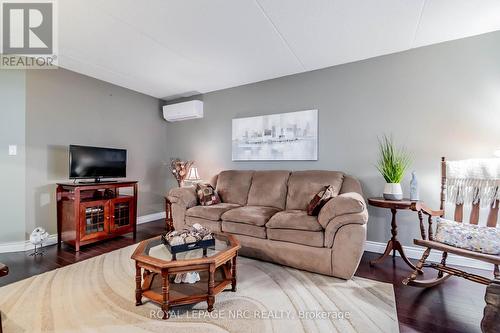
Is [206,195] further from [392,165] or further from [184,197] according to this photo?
[392,165]

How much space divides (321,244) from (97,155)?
3188 millimetres

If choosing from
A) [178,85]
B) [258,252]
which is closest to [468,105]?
[258,252]

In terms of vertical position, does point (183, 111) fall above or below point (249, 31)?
below

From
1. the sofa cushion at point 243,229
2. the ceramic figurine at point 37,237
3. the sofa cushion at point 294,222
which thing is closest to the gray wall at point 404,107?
the sofa cushion at point 294,222

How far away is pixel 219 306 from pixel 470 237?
2.01 meters

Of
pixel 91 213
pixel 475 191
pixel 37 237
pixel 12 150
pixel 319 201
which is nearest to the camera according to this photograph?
pixel 475 191

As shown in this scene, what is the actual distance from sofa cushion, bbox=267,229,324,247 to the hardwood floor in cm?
54

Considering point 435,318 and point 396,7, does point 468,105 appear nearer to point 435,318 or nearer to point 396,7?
point 396,7

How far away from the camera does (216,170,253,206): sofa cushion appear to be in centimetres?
335

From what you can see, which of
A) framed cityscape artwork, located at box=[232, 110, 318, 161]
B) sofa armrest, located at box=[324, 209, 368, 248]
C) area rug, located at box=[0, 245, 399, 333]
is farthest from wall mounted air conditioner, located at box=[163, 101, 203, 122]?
sofa armrest, located at box=[324, 209, 368, 248]

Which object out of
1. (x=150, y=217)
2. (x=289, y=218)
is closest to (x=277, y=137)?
(x=289, y=218)

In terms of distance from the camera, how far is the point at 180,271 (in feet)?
5.16

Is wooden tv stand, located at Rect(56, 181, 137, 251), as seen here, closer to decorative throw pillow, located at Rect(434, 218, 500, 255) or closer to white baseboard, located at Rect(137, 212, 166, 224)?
white baseboard, located at Rect(137, 212, 166, 224)

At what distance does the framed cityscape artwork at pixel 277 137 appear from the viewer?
3246mm
